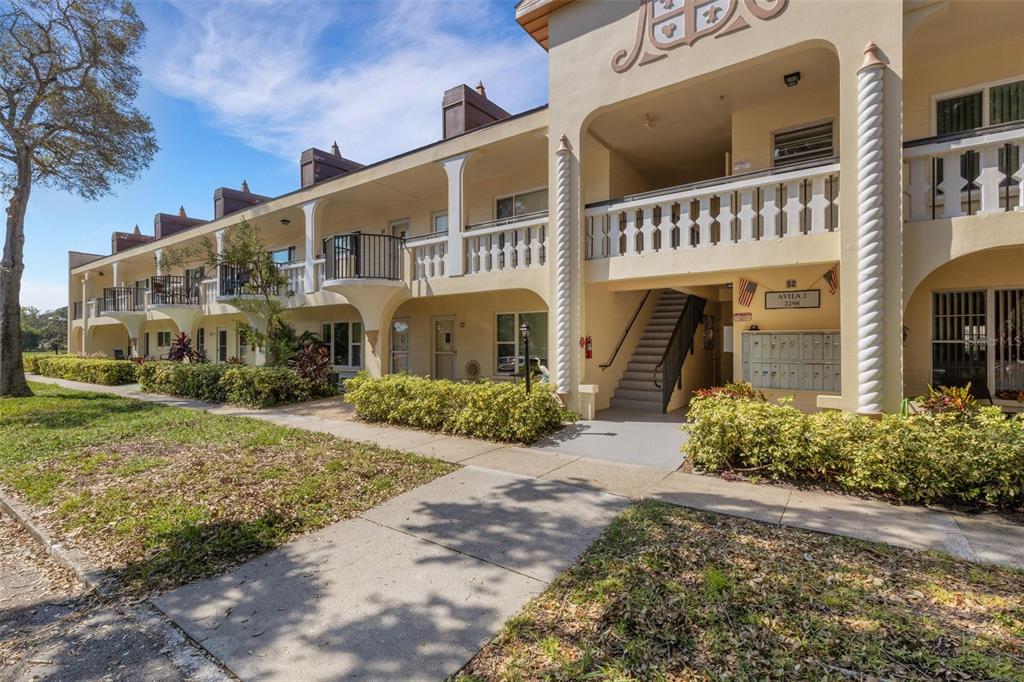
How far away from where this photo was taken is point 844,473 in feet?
17.6

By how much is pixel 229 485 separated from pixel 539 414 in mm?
4676

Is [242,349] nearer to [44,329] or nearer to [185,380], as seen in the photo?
[185,380]

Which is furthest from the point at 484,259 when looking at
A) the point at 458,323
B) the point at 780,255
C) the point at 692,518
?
the point at 692,518

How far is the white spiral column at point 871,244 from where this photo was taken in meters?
6.16

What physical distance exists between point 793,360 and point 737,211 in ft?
9.73

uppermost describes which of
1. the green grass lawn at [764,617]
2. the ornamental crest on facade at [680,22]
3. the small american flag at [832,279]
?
the ornamental crest on facade at [680,22]

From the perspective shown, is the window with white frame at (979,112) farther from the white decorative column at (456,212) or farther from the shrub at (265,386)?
the shrub at (265,386)

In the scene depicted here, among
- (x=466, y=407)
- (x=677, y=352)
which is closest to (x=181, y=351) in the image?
(x=466, y=407)

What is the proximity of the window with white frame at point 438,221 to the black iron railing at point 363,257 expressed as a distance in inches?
101

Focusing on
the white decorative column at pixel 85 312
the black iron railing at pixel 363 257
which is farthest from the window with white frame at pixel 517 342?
the white decorative column at pixel 85 312

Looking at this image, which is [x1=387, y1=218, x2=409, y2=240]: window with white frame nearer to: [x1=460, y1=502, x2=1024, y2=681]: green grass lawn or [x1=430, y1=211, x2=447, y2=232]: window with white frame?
[x1=430, y1=211, x2=447, y2=232]: window with white frame

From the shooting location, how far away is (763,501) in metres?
5.08

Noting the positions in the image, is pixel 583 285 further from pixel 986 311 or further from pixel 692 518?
pixel 986 311

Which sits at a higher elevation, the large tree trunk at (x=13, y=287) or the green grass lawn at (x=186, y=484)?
the large tree trunk at (x=13, y=287)
